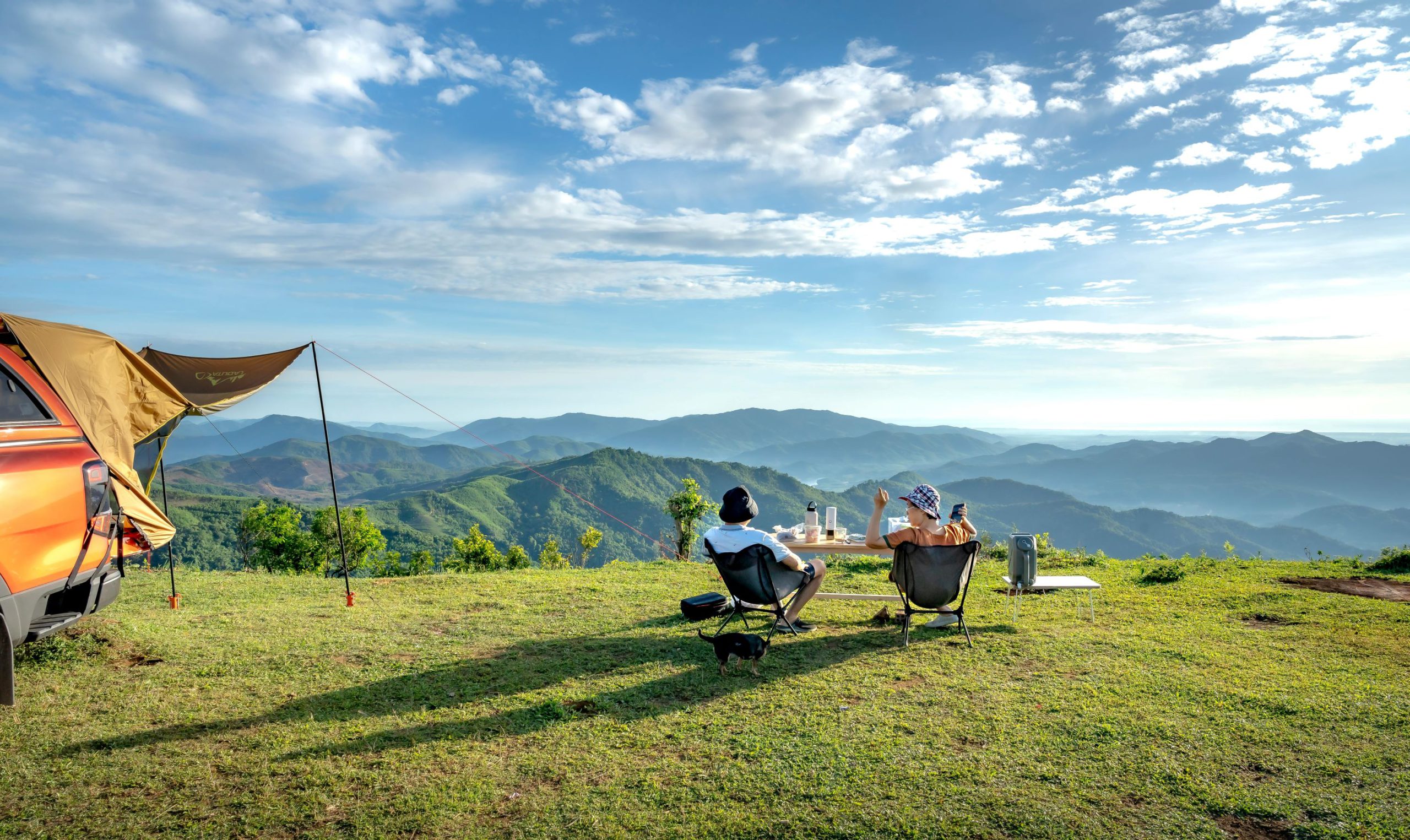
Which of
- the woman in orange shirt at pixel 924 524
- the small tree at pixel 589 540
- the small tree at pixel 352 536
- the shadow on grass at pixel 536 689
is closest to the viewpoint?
the shadow on grass at pixel 536 689

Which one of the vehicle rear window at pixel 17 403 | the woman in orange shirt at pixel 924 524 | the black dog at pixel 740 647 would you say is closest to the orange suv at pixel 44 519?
the vehicle rear window at pixel 17 403

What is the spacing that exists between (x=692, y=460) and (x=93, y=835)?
142 m

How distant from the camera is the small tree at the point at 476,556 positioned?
2372 cm

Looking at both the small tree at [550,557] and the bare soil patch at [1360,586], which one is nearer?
the bare soil patch at [1360,586]

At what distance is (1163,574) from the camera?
→ 31.3 ft

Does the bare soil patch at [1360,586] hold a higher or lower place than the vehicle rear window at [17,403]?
lower

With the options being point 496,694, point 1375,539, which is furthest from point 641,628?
point 1375,539

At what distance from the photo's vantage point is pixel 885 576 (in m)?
10.0

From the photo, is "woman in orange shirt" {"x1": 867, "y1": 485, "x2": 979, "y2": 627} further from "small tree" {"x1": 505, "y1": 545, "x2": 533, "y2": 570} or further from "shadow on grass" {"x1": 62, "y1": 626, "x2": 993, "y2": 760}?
"small tree" {"x1": 505, "y1": 545, "x2": 533, "y2": 570}

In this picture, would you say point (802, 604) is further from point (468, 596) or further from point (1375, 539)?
point (1375, 539)

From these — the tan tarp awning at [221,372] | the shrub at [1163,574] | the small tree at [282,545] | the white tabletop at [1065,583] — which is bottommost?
the small tree at [282,545]

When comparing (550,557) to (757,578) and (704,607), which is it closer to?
(704,607)

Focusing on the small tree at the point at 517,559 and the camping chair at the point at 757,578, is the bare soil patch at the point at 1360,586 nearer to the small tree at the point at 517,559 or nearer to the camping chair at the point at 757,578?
the camping chair at the point at 757,578

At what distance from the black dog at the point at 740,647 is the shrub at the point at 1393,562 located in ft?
33.6
